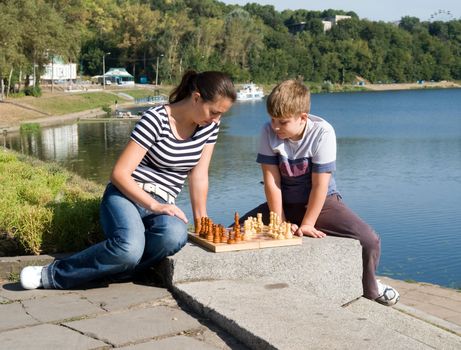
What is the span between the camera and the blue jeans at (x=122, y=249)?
391 centimetres

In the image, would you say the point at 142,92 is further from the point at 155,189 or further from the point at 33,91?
the point at 155,189

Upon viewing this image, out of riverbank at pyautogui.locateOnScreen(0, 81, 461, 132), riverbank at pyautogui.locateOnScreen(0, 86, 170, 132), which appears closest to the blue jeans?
riverbank at pyautogui.locateOnScreen(0, 81, 461, 132)

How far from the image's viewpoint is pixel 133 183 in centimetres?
407

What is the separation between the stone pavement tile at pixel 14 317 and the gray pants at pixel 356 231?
75.0 inches

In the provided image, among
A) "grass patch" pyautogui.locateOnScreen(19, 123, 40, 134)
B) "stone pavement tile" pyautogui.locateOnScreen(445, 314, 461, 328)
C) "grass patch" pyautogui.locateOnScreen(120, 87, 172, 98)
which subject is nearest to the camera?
"stone pavement tile" pyautogui.locateOnScreen(445, 314, 461, 328)

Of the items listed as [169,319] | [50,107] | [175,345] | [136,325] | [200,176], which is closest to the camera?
[175,345]

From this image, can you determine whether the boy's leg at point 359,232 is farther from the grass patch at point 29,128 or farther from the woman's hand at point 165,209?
the grass patch at point 29,128

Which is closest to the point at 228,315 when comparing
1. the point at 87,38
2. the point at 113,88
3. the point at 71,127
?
the point at 71,127

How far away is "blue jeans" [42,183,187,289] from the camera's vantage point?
391 centimetres

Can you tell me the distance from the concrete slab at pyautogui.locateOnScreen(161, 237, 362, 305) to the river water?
5239 mm

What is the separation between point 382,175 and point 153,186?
15883 mm

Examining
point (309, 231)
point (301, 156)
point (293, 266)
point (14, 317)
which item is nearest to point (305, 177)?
point (301, 156)

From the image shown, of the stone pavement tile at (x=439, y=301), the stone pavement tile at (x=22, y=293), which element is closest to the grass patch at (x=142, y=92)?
the stone pavement tile at (x=439, y=301)

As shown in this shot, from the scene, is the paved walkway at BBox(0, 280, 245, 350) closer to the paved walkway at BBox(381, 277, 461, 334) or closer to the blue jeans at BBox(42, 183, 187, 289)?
the blue jeans at BBox(42, 183, 187, 289)
